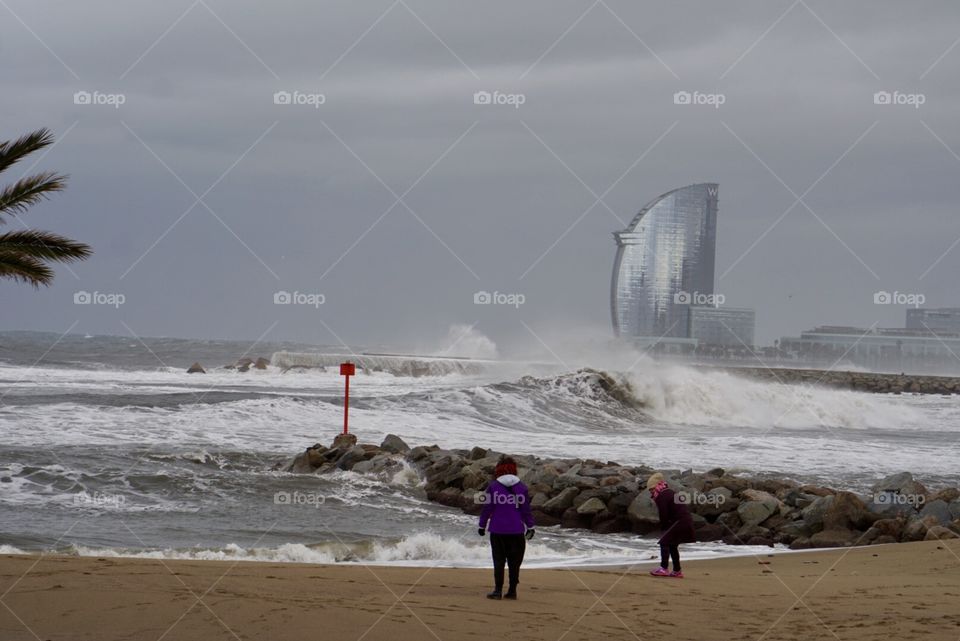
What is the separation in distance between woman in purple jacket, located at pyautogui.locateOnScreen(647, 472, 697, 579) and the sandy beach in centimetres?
25

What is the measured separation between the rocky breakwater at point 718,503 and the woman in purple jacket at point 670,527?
1.80m

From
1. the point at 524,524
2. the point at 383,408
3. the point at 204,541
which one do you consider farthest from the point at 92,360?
the point at 524,524

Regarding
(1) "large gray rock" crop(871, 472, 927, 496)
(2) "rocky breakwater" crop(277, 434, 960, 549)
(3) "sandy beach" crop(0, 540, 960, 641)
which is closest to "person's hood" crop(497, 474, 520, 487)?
(3) "sandy beach" crop(0, 540, 960, 641)

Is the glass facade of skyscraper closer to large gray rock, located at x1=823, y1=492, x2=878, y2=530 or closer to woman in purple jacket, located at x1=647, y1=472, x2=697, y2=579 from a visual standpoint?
large gray rock, located at x1=823, y1=492, x2=878, y2=530

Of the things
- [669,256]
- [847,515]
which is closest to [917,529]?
[847,515]

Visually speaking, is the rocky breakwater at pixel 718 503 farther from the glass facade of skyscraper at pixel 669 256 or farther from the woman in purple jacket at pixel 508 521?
the glass facade of skyscraper at pixel 669 256

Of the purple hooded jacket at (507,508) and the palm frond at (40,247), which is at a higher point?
the palm frond at (40,247)

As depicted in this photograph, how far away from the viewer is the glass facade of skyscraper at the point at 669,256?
8706 centimetres

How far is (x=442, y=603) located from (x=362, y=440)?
46.2 feet

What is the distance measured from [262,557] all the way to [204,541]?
975mm

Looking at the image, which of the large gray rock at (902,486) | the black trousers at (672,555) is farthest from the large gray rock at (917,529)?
the black trousers at (672,555)

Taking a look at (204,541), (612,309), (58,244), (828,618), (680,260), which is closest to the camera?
(828,618)

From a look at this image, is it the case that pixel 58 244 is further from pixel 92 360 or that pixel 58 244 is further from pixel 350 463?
pixel 92 360

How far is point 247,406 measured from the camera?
2575cm
